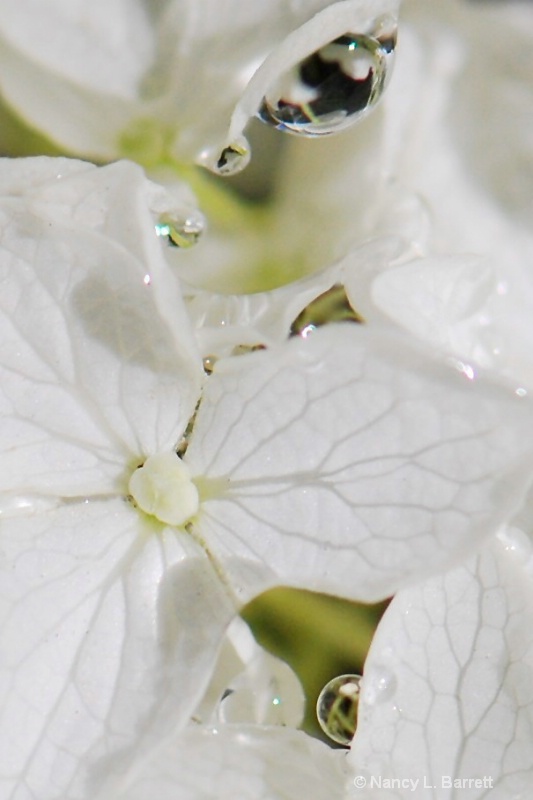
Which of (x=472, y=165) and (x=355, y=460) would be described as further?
(x=472, y=165)

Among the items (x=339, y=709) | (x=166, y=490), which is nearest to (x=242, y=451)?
(x=166, y=490)

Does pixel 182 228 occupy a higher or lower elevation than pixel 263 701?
higher

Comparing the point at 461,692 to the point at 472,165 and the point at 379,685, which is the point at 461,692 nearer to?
the point at 379,685

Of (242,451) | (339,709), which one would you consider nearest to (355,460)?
(242,451)

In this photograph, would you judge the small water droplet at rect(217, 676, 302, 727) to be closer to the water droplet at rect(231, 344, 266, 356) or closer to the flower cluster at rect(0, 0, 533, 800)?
the flower cluster at rect(0, 0, 533, 800)

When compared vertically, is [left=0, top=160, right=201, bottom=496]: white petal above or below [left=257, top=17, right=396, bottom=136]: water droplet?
below

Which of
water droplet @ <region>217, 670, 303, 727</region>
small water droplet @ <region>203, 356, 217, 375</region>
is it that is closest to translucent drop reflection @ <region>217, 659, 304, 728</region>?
water droplet @ <region>217, 670, 303, 727</region>
